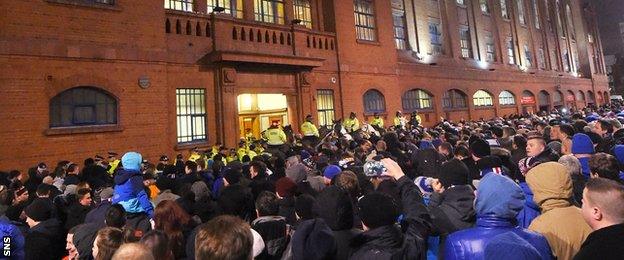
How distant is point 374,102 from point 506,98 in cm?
1519

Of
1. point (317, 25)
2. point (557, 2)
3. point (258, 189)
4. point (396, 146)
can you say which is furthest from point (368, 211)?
point (557, 2)

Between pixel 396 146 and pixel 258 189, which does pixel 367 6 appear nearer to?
pixel 396 146

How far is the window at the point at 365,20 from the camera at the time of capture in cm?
1867

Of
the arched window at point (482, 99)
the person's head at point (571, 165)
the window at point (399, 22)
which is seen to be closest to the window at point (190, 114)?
the person's head at point (571, 165)

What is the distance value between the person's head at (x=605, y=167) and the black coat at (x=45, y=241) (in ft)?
20.3

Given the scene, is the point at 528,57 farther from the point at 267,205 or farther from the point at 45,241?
the point at 45,241

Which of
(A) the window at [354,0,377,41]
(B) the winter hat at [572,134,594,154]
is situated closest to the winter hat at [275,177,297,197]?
(B) the winter hat at [572,134,594,154]

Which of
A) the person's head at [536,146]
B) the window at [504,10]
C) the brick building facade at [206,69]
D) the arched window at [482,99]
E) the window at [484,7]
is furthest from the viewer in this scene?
the window at [504,10]

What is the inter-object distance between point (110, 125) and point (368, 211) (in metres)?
10.4

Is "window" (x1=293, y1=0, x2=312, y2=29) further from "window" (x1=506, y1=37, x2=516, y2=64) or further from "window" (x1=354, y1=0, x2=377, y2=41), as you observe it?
"window" (x1=506, y1=37, x2=516, y2=64)

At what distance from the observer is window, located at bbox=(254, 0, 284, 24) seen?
1510 centimetres

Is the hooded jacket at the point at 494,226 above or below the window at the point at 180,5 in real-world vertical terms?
below

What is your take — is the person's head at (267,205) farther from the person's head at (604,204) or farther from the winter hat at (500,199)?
the person's head at (604,204)

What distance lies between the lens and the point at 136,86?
11469 mm
